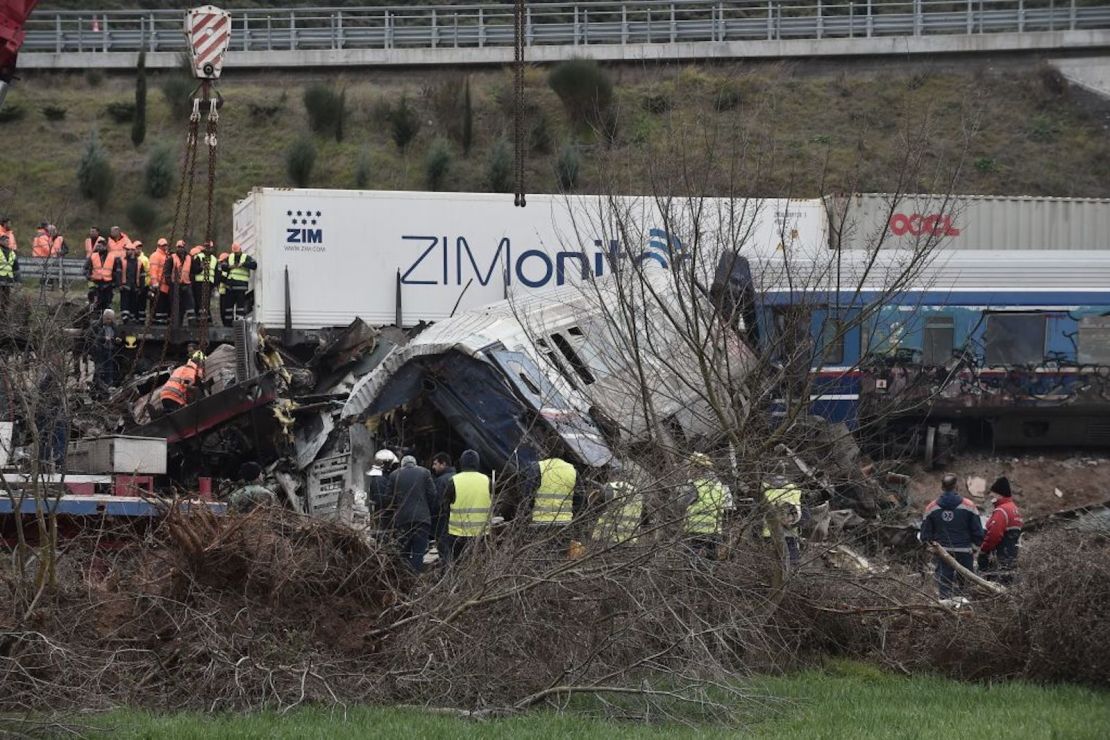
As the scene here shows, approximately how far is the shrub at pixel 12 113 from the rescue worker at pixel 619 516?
42702mm

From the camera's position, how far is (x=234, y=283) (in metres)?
23.3

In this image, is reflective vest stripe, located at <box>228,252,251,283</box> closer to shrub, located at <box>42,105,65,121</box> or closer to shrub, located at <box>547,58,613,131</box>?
shrub, located at <box>547,58,613,131</box>

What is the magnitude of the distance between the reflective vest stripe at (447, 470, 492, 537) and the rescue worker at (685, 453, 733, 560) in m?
2.01

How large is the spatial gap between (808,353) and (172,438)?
Answer: 25.2 feet

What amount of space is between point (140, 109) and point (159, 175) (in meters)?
5.52

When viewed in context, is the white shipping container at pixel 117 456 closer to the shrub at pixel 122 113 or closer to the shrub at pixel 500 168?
the shrub at pixel 500 168

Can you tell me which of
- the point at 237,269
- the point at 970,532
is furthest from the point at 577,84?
the point at 970,532

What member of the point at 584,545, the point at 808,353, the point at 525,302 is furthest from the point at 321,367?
the point at 584,545

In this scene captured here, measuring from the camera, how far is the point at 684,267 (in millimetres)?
13703

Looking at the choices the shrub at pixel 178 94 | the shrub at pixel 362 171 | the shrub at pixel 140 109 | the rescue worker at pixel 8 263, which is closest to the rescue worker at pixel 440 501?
the rescue worker at pixel 8 263

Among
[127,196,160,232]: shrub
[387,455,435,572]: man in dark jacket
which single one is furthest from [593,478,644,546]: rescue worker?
[127,196,160,232]: shrub

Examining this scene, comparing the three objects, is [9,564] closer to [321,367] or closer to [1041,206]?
[321,367]

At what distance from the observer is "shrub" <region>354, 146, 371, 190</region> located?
4388cm

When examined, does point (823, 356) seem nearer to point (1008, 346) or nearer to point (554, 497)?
point (554, 497)
